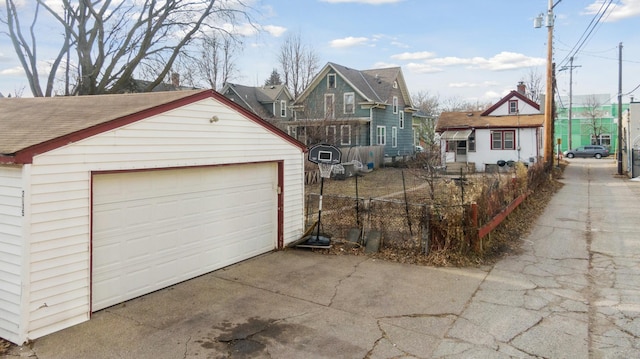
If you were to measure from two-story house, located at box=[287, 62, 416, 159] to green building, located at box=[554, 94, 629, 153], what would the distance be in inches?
1250

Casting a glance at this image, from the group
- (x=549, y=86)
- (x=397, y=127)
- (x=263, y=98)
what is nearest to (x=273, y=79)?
(x=263, y=98)

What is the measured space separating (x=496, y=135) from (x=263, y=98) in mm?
21813

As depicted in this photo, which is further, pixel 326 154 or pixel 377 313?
pixel 326 154

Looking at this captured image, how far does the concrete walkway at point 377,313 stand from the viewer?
4.72 meters

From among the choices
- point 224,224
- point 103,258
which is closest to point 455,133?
point 224,224

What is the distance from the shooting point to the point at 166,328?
17.2 feet

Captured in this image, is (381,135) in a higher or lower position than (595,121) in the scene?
lower

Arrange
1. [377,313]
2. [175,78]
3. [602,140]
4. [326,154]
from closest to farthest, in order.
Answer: [377,313] < [326,154] < [175,78] < [602,140]

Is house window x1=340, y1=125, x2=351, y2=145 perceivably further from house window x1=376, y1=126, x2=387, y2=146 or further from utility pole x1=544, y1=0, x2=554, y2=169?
utility pole x1=544, y1=0, x2=554, y2=169

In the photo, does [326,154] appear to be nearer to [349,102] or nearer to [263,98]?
[349,102]

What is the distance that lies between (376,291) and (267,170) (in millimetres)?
3469

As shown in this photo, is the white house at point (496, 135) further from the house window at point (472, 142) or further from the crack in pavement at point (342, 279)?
the crack in pavement at point (342, 279)

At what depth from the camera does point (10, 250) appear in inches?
194

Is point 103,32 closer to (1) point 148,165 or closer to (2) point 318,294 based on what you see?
(1) point 148,165
